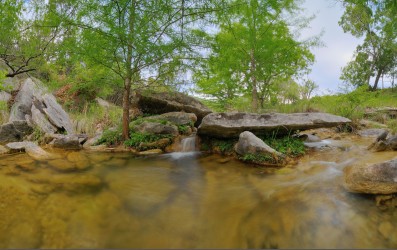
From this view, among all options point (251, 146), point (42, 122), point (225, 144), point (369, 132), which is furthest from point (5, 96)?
point (369, 132)

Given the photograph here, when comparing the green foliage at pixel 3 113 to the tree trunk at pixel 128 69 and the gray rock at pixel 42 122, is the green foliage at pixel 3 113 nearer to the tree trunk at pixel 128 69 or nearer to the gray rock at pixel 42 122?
the gray rock at pixel 42 122

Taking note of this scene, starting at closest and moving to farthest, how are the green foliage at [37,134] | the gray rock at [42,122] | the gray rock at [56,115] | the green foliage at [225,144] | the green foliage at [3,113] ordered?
the green foliage at [225,144]
the green foliage at [37,134]
the gray rock at [42,122]
the gray rock at [56,115]
the green foliage at [3,113]

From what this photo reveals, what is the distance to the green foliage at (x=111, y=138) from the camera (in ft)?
21.5

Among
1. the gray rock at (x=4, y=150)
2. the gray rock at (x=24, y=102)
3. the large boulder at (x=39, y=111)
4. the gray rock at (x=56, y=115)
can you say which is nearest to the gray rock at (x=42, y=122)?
the large boulder at (x=39, y=111)

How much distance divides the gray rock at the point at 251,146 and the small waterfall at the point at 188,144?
1.66m

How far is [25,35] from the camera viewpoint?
6.90 metres

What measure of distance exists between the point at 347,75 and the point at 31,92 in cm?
2830

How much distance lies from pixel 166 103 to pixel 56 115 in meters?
4.32

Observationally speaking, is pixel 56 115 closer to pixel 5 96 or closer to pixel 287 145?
pixel 5 96

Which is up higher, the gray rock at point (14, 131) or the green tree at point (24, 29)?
the green tree at point (24, 29)

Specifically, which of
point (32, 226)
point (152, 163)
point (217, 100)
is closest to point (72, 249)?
point (32, 226)

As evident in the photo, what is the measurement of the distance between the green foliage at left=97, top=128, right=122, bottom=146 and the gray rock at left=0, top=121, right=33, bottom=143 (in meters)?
2.99

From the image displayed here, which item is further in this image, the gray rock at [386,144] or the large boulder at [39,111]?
the large boulder at [39,111]

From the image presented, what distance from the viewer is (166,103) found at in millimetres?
8062
